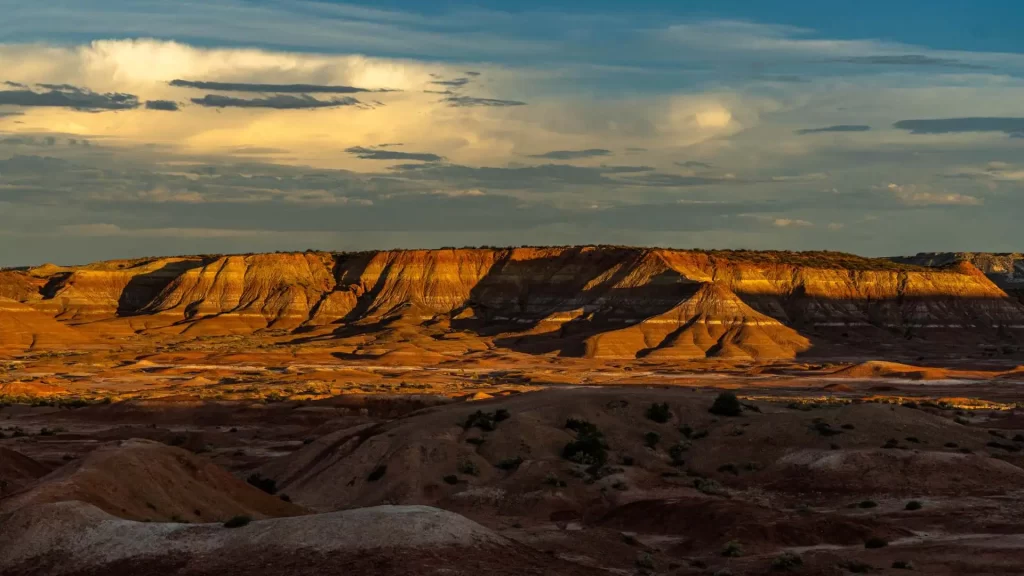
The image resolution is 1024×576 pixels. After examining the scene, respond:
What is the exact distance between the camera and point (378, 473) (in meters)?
43.6

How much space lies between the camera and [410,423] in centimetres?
5000

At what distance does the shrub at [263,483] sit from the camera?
46.1 m

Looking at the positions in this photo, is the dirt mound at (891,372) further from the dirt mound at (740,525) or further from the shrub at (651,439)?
the dirt mound at (740,525)

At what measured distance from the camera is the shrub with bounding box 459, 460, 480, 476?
144 ft

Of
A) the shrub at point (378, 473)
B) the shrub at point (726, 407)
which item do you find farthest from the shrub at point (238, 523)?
the shrub at point (726, 407)

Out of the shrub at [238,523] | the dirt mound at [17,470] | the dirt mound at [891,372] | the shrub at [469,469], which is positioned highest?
the shrub at [238,523]

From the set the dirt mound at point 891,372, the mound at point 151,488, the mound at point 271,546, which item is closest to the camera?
the mound at point 271,546

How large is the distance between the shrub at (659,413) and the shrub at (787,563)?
83.0ft

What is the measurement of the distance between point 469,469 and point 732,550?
52.8ft

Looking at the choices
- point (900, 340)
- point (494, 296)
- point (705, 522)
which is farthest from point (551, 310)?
point (705, 522)

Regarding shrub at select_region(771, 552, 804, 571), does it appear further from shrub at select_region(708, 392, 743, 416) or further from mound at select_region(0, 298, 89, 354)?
mound at select_region(0, 298, 89, 354)

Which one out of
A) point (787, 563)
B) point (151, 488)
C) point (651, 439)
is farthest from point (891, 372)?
point (151, 488)

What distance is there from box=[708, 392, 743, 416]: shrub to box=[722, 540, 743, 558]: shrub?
76.0 ft

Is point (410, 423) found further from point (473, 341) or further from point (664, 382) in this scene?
point (473, 341)
